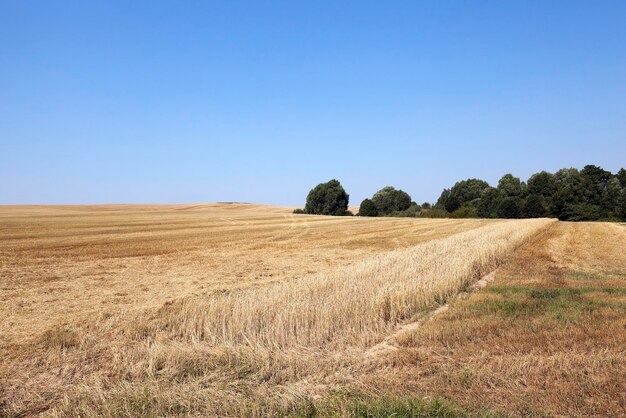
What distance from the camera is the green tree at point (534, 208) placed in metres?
75.3

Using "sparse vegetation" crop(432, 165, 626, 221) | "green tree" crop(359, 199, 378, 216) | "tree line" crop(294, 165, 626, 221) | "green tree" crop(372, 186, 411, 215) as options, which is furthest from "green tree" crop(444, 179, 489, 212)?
"green tree" crop(359, 199, 378, 216)

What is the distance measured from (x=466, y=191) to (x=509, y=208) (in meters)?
28.3

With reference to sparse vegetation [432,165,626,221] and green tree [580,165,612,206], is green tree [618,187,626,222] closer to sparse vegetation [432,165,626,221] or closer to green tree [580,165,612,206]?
sparse vegetation [432,165,626,221]

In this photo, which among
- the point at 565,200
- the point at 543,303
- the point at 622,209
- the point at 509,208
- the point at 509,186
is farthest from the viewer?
the point at 509,186

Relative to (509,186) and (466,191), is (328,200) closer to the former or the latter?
(466,191)

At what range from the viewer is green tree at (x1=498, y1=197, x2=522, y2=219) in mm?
76500

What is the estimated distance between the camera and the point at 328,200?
326ft

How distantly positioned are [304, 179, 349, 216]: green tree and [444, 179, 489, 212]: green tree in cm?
2448

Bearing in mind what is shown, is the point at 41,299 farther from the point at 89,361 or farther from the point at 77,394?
the point at 77,394

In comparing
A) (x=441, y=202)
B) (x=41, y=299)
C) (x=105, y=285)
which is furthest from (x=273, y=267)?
(x=441, y=202)

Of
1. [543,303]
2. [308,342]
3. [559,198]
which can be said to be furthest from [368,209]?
[308,342]

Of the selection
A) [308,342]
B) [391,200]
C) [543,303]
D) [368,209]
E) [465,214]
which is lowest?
[308,342]

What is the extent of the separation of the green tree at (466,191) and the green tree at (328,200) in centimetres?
2448

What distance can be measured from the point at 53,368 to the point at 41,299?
5589 millimetres
